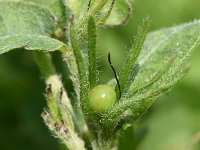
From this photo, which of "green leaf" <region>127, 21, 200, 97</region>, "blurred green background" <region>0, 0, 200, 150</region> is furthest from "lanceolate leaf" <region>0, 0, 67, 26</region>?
"blurred green background" <region>0, 0, 200, 150</region>

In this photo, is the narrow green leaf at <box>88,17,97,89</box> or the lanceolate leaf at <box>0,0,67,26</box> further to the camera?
the lanceolate leaf at <box>0,0,67,26</box>

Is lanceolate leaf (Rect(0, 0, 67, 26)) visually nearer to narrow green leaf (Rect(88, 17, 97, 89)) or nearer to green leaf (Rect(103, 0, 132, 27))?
green leaf (Rect(103, 0, 132, 27))

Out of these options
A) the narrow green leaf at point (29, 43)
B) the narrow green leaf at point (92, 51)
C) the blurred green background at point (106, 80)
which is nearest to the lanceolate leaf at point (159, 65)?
the narrow green leaf at point (92, 51)

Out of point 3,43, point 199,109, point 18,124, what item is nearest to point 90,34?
point 3,43

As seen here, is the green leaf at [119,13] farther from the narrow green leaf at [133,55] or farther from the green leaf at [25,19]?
the narrow green leaf at [133,55]

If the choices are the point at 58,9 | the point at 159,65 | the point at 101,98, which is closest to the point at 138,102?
the point at 101,98

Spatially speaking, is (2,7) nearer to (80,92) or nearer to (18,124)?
(80,92)
